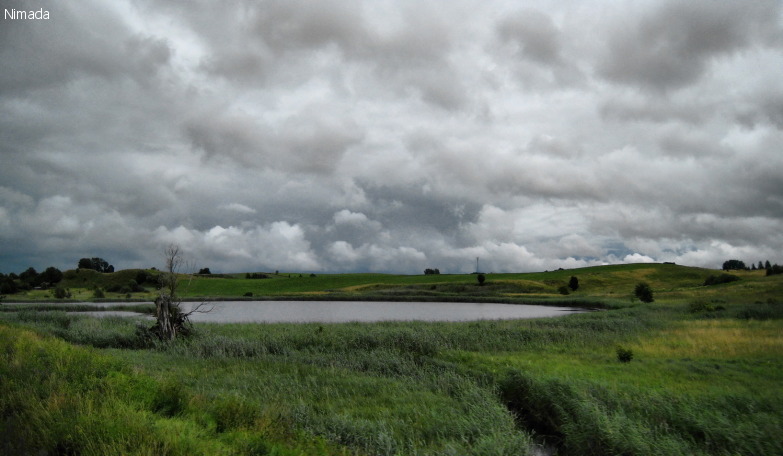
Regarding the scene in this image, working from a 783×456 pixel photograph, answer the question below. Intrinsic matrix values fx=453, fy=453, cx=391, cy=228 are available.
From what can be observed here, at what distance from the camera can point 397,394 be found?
1560cm

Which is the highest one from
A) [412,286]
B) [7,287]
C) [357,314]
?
[7,287]

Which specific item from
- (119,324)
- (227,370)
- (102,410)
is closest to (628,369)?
(227,370)

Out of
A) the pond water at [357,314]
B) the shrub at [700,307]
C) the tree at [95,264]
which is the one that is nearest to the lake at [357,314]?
the pond water at [357,314]

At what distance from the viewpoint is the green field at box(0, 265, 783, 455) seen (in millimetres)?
9094

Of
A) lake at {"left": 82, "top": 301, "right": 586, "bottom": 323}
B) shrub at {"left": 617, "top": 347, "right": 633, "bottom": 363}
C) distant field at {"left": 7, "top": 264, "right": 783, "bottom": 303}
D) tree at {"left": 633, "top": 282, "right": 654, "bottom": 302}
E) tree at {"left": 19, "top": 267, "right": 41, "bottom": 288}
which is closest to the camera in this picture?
shrub at {"left": 617, "top": 347, "right": 633, "bottom": 363}

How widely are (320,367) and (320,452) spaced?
35.3 ft

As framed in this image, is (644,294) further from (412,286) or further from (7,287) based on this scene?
(7,287)

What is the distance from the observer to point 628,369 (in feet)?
61.0

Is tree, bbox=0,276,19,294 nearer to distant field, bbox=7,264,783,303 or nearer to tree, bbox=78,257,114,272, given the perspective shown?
distant field, bbox=7,264,783,303

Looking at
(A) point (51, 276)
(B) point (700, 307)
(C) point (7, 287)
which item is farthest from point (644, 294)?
(A) point (51, 276)

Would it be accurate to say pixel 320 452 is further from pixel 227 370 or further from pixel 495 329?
pixel 495 329

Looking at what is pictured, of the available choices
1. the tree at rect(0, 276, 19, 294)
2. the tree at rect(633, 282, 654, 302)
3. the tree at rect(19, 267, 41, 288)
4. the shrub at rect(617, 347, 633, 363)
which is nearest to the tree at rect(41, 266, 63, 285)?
the tree at rect(19, 267, 41, 288)

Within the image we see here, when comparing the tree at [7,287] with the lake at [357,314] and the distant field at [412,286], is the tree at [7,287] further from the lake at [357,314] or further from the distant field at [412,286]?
the lake at [357,314]

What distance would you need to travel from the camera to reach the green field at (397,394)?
909 centimetres
